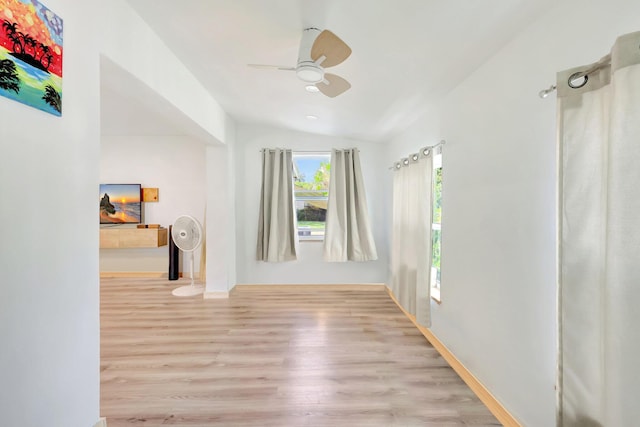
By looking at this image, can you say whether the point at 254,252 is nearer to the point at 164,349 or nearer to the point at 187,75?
the point at 164,349

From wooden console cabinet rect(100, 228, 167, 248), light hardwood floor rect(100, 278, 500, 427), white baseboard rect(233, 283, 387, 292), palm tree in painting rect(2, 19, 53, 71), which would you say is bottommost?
light hardwood floor rect(100, 278, 500, 427)

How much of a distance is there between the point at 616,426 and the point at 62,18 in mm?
2527

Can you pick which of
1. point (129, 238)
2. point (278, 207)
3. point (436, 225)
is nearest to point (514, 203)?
point (436, 225)

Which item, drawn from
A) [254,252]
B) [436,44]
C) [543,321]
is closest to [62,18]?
[436,44]

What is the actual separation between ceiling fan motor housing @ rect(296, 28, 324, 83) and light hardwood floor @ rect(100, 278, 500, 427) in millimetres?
2044

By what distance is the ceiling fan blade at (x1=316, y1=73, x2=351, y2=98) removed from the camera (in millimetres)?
1816

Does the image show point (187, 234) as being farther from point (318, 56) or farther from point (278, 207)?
point (318, 56)

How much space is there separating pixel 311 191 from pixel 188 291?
2.31 meters

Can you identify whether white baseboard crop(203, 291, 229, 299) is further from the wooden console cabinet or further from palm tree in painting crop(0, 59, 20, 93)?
palm tree in painting crop(0, 59, 20, 93)

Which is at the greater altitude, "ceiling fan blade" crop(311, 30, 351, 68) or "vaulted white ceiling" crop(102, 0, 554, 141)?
"vaulted white ceiling" crop(102, 0, 554, 141)

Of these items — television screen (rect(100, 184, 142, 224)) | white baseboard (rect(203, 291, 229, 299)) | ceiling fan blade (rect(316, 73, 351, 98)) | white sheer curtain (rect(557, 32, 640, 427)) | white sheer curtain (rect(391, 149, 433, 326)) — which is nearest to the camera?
white sheer curtain (rect(557, 32, 640, 427))

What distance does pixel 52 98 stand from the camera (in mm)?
1144

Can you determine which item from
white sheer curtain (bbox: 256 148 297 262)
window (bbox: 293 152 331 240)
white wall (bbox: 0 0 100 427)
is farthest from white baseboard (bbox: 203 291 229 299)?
white wall (bbox: 0 0 100 427)

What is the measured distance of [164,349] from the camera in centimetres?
248
